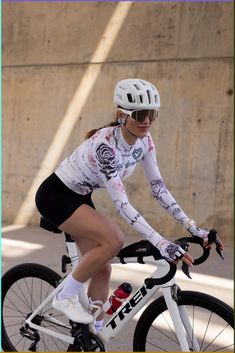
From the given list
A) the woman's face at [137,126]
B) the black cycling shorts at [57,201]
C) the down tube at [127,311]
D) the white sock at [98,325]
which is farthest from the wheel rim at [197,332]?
the woman's face at [137,126]

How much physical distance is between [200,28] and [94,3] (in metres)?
1.83

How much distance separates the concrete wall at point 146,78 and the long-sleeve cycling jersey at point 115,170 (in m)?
4.03

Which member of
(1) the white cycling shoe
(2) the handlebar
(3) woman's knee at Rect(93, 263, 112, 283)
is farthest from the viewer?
(3) woman's knee at Rect(93, 263, 112, 283)

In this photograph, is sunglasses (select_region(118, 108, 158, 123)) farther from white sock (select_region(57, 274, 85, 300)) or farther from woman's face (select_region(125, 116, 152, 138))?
white sock (select_region(57, 274, 85, 300))

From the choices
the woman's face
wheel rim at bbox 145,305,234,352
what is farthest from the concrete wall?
the woman's face

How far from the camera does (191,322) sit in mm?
2355

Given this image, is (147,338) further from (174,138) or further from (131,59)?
(131,59)

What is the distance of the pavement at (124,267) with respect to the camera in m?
4.26

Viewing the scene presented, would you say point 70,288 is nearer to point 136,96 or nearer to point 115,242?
point 115,242

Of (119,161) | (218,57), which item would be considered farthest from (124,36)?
(119,161)

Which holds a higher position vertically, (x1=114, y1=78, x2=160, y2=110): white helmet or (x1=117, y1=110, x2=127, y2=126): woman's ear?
(x1=114, y1=78, x2=160, y2=110): white helmet

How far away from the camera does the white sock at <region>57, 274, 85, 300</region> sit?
7.86 feet

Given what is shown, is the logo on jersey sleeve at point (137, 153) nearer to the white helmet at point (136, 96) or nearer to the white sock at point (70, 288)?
the white helmet at point (136, 96)

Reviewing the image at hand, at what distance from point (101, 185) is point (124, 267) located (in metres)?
2.75
